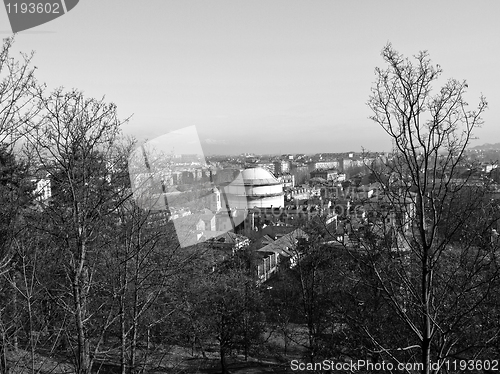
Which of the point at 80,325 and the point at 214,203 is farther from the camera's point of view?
the point at 214,203

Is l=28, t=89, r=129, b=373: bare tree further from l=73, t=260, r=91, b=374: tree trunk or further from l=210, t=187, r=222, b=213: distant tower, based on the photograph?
l=210, t=187, r=222, b=213: distant tower

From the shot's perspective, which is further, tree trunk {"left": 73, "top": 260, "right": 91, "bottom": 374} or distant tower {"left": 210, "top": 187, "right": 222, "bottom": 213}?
distant tower {"left": 210, "top": 187, "right": 222, "bottom": 213}

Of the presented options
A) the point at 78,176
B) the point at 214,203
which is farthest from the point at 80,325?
the point at 214,203

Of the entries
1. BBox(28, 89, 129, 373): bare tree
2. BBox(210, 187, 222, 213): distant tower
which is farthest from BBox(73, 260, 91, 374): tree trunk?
BBox(210, 187, 222, 213): distant tower

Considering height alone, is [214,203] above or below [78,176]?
below

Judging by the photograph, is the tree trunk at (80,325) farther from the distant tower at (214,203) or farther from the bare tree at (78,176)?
the distant tower at (214,203)

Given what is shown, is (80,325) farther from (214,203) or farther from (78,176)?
(214,203)

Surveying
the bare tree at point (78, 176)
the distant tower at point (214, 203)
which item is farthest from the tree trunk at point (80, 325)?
the distant tower at point (214, 203)

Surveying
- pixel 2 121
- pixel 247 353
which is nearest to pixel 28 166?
pixel 2 121

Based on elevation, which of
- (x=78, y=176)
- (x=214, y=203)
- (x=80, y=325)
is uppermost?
(x=78, y=176)

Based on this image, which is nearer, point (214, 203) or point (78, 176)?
point (78, 176)

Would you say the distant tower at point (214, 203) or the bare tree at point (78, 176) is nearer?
the bare tree at point (78, 176)

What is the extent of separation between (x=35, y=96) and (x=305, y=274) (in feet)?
26.4

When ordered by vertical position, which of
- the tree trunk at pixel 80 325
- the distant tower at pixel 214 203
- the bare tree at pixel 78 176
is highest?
the bare tree at pixel 78 176
